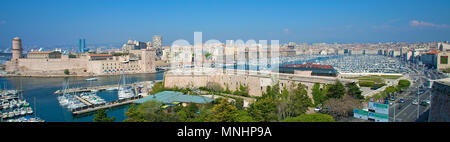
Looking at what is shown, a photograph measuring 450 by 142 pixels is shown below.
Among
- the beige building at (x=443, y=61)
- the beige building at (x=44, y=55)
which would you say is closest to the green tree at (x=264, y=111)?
the beige building at (x=443, y=61)

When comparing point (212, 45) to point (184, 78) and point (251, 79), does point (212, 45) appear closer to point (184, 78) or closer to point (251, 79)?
point (184, 78)

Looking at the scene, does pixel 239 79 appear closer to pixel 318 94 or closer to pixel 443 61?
pixel 318 94

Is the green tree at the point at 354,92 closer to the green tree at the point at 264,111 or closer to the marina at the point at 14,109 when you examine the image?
the green tree at the point at 264,111

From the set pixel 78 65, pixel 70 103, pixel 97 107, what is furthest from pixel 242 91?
pixel 78 65

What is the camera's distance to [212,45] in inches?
1105

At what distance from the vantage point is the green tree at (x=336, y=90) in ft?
18.9

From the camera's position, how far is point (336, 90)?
19.0 ft

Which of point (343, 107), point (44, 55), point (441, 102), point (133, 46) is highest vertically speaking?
point (133, 46)

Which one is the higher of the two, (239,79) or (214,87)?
(239,79)

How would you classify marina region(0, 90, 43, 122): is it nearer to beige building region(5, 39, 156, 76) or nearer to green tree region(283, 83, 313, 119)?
green tree region(283, 83, 313, 119)

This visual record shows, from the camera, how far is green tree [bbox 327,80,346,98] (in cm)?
576

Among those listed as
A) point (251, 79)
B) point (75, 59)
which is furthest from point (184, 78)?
point (75, 59)
